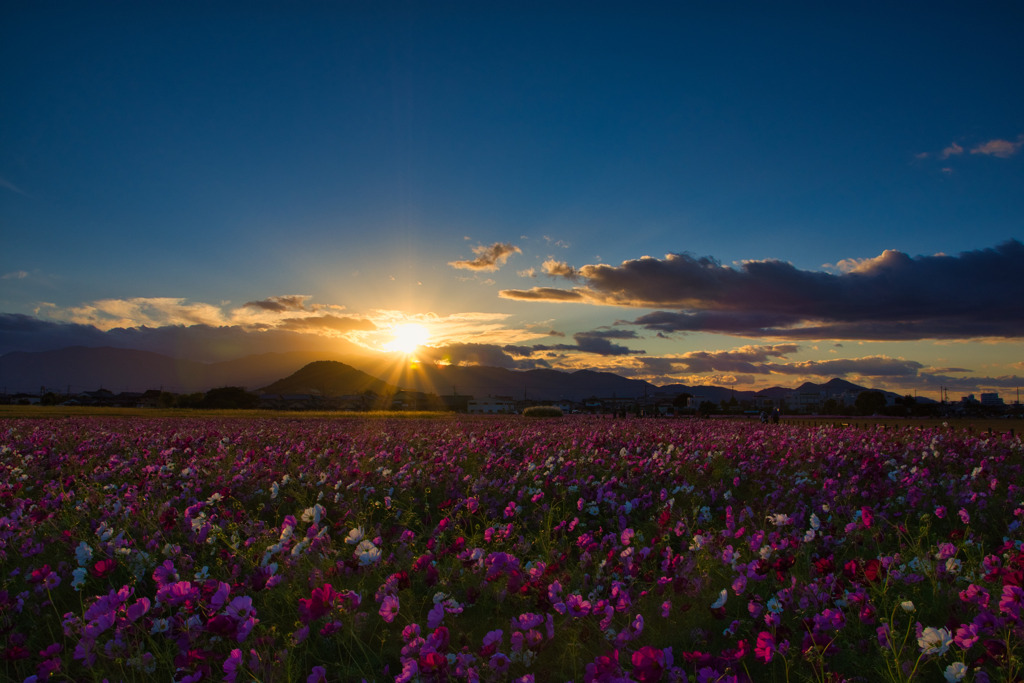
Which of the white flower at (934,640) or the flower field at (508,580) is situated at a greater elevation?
the white flower at (934,640)

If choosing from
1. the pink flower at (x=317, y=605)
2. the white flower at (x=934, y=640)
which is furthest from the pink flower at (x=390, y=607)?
the white flower at (x=934, y=640)

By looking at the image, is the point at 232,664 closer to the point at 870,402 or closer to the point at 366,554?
the point at 366,554

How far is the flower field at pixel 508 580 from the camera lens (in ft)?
8.96

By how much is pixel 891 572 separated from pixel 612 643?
6.08 ft

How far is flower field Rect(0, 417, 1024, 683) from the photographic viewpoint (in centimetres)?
273

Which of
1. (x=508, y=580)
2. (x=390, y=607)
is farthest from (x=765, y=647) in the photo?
(x=390, y=607)

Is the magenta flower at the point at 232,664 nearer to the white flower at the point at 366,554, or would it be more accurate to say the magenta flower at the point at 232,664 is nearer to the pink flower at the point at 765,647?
the white flower at the point at 366,554

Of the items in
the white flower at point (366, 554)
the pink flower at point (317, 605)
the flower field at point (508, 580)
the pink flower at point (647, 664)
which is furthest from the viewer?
the white flower at point (366, 554)

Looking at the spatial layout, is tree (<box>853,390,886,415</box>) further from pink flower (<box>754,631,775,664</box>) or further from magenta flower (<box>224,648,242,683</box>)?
magenta flower (<box>224,648,242,683</box>)

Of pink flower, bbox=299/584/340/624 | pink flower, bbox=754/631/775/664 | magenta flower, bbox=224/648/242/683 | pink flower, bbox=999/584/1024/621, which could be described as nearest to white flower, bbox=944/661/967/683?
pink flower, bbox=999/584/1024/621

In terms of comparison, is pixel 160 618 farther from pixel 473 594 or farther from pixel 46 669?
pixel 473 594

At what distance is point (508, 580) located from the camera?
11.6ft

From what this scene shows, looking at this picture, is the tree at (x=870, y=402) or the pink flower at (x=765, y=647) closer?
the pink flower at (x=765, y=647)

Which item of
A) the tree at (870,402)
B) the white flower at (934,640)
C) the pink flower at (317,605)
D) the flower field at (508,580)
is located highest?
the pink flower at (317,605)
